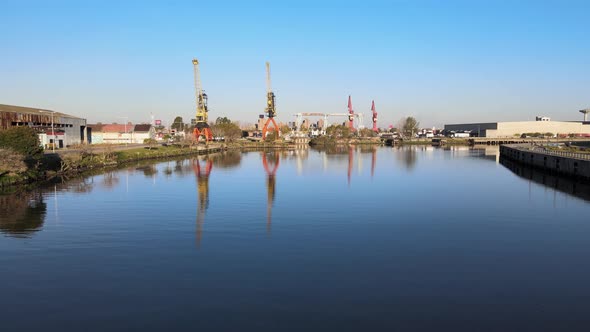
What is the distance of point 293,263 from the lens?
51.6 ft

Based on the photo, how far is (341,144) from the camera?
475ft

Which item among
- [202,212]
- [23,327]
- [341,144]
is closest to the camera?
[23,327]

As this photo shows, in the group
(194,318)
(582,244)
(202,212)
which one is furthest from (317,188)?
(194,318)

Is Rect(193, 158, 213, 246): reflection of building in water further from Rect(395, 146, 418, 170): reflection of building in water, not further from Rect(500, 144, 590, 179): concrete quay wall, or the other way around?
Rect(500, 144, 590, 179): concrete quay wall

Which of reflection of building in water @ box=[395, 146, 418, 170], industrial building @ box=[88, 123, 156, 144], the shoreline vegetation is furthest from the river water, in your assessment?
industrial building @ box=[88, 123, 156, 144]

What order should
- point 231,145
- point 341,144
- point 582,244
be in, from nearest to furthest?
point 582,244 → point 231,145 → point 341,144

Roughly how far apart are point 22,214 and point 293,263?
17531mm

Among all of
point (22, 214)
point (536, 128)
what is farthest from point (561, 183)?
point (536, 128)

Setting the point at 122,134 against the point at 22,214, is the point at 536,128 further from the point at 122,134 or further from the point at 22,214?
the point at 22,214

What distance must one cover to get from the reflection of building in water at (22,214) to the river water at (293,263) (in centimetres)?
11

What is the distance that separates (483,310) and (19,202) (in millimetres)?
28227

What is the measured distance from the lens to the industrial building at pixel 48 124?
207 feet

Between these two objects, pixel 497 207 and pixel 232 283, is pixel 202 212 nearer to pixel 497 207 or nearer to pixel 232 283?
pixel 232 283

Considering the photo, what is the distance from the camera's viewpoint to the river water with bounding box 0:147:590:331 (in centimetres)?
1137
